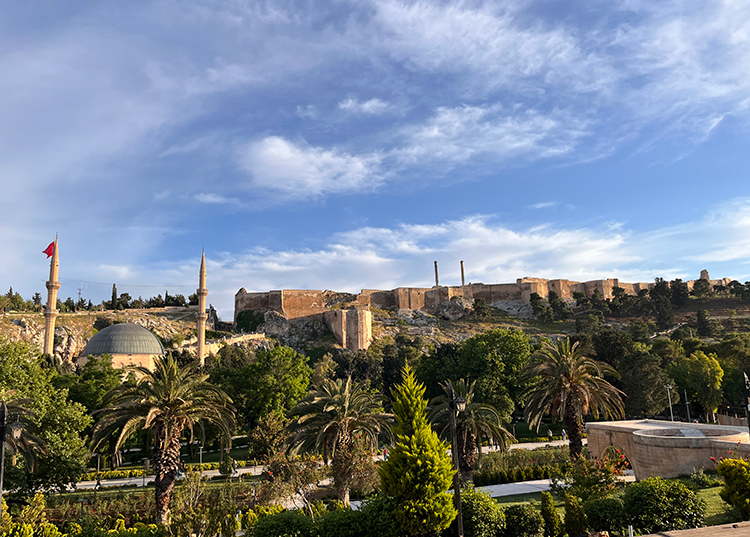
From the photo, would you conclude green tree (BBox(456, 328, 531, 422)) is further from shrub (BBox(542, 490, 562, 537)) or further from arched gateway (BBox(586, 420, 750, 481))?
shrub (BBox(542, 490, 562, 537))

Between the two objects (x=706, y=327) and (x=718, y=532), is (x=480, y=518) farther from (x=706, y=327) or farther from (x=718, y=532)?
(x=706, y=327)

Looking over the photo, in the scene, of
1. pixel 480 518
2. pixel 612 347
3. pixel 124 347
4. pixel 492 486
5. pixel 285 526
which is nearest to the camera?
pixel 285 526

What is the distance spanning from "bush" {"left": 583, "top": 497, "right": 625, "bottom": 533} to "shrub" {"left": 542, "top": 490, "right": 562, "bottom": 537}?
30.6 inches

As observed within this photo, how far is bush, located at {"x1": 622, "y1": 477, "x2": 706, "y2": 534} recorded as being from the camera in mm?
11750

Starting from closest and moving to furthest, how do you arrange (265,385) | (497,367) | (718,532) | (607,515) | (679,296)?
1. (718,532)
2. (607,515)
3. (265,385)
4. (497,367)
5. (679,296)

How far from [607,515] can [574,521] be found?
30.6 inches

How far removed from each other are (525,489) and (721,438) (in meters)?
7.43

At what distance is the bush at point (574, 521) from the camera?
1217cm

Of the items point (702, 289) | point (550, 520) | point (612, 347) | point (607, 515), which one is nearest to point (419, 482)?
point (550, 520)

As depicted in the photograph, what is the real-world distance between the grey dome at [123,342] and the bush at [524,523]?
5029 cm

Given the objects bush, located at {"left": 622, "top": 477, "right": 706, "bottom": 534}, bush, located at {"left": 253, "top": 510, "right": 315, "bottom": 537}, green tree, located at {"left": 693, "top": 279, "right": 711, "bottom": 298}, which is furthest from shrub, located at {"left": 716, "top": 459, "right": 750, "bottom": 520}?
green tree, located at {"left": 693, "top": 279, "right": 711, "bottom": 298}

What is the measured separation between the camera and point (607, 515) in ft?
39.5

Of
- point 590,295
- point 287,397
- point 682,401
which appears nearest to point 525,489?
point 287,397

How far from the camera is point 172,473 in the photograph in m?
15.8
